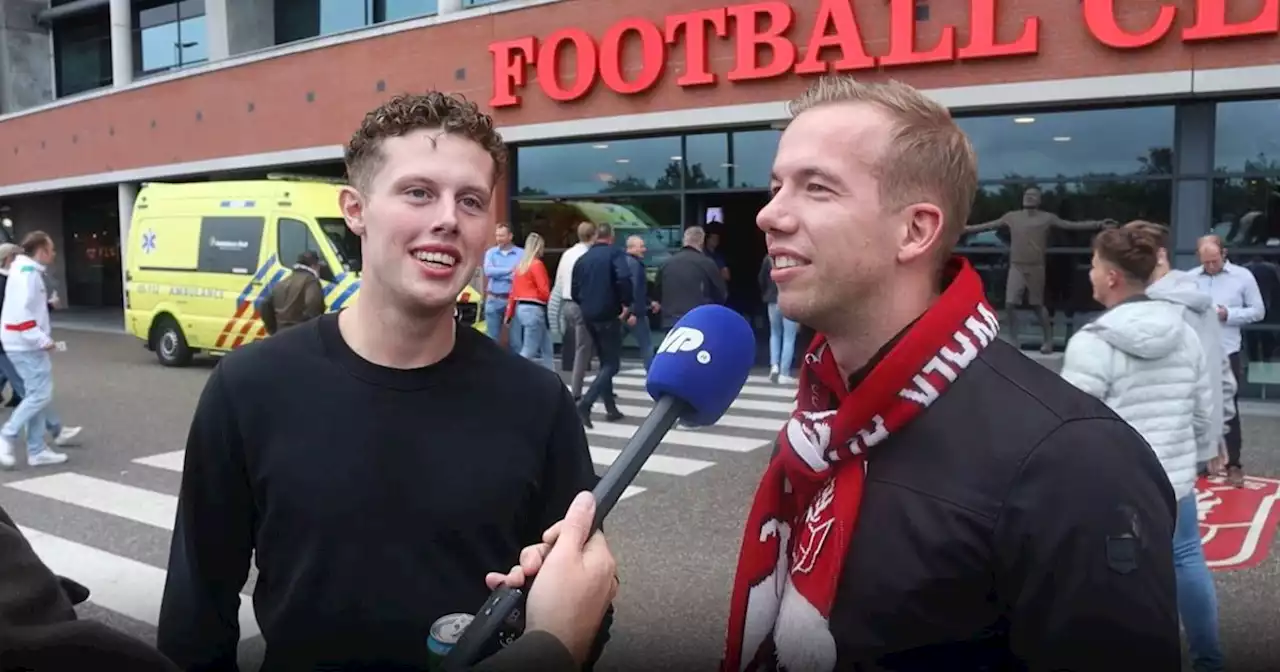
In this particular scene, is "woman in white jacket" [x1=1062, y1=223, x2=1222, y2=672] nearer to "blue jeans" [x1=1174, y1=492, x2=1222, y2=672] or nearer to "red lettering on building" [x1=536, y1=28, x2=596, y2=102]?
"blue jeans" [x1=1174, y1=492, x2=1222, y2=672]

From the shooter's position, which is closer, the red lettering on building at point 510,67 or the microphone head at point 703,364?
the microphone head at point 703,364

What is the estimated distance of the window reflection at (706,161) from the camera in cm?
1427

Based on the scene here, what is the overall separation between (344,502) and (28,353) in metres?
7.49

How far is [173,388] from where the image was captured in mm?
12242

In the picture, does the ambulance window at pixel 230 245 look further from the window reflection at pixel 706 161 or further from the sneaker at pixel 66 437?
the window reflection at pixel 706 161

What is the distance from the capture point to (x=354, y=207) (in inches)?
79.1

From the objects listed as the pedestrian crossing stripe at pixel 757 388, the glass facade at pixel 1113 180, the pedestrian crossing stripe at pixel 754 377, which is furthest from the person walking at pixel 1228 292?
the pedestrian crossing stripe at pixel 754 377

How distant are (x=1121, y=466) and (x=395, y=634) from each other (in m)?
1.26

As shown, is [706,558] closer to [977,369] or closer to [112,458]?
[977,369]

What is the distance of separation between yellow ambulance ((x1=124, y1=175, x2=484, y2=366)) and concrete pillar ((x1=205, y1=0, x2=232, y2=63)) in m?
6.49

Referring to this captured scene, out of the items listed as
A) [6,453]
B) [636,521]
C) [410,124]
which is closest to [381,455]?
[410,124]

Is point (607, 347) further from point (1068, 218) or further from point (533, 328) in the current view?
point (1068, 218)

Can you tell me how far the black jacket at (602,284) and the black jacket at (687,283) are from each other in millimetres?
904

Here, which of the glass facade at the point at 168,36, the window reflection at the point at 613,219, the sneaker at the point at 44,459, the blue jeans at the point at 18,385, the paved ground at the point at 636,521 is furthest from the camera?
the glass facade at the point at 168,36
